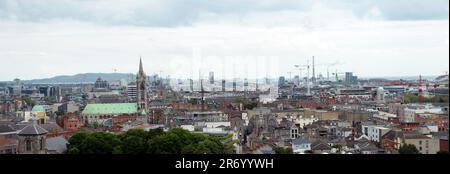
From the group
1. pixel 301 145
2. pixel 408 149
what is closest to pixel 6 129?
pixel 301 145

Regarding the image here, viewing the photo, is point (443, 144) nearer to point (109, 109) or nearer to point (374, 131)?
point (374, 131)

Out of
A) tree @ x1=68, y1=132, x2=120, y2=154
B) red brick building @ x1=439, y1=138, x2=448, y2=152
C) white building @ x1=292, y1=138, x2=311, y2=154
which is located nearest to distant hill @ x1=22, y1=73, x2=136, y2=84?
white building @ x1=292, y1=138, x2=311, y2=154

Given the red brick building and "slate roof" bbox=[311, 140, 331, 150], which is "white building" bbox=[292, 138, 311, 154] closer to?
"slate roof" bbox=[311, 140, 331, 150]

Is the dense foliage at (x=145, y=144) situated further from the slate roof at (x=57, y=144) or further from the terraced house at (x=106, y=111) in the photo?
the terraced house at (x=106, y=111)

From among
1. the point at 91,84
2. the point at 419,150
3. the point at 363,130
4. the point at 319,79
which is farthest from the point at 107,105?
the point at 319,79
